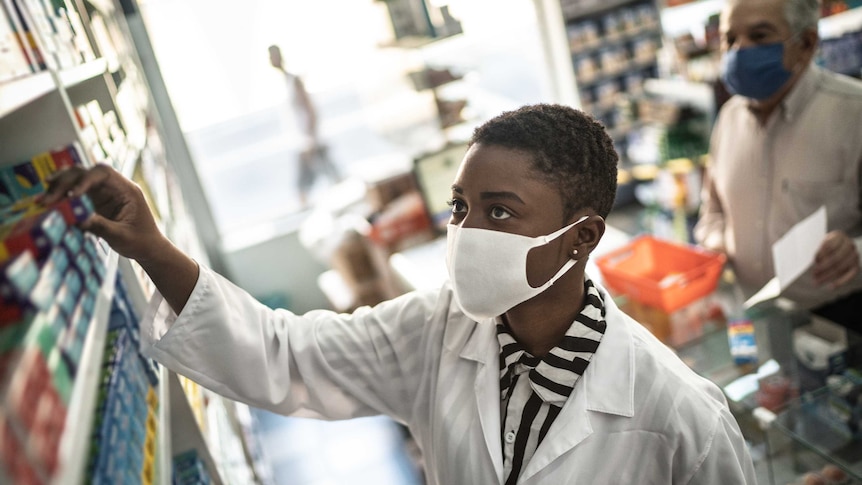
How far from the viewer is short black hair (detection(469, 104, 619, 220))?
4.16ft

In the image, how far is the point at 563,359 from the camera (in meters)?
1.34

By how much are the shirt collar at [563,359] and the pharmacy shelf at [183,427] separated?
37.7 inches

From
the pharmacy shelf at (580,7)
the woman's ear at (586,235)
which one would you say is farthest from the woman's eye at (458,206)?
the pharmacy shelf at (580,7)

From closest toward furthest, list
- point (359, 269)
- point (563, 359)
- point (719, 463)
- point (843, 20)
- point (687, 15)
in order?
point (719, 463), point (563, 359), point (359, 269), point (843, 20), point (687, 15)

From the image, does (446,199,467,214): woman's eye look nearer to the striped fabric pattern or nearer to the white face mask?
the white face mask

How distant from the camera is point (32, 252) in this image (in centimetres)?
85

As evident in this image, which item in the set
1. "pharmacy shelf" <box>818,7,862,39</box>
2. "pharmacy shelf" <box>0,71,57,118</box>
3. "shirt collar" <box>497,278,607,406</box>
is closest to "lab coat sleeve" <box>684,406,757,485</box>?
"shirt collar" <box>497,278,607,406</box>

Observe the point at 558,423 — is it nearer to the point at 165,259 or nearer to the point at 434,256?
the point at 165,259

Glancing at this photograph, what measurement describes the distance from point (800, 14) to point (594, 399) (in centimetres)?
188

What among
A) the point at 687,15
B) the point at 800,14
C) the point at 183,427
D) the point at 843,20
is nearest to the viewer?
the point at 183,427

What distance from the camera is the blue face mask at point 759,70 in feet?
7.73

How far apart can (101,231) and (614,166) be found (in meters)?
1.03

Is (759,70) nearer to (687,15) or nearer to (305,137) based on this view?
(305,137)

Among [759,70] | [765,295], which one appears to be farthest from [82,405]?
[759,70]
